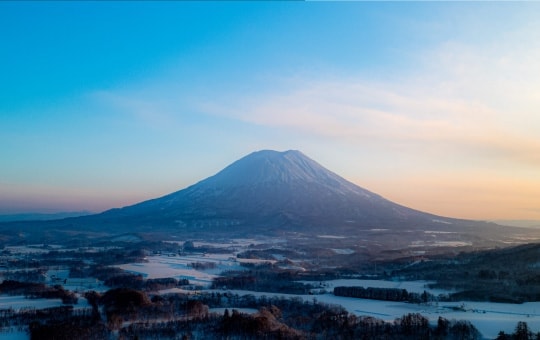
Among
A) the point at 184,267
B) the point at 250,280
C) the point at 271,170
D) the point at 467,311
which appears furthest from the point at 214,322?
the point at 271,170

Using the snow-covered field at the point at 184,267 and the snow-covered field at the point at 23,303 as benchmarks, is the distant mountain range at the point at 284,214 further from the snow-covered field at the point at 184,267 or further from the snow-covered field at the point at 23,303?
the snow-covered field at the point at 23,303

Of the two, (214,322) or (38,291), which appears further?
(38,291)

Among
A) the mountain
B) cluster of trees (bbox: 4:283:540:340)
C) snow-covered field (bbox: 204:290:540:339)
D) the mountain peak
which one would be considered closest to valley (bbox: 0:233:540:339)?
snow-covered field (bbox: 204:290:540:339)

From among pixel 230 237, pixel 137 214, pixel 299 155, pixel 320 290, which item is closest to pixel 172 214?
pixel 137 214

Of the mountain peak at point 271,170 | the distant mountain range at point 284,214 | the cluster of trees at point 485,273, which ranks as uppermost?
the mountain peak at point 271,170

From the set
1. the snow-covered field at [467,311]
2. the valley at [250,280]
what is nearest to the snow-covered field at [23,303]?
the valley at [250,280]

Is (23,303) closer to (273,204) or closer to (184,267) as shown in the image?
(184,267)

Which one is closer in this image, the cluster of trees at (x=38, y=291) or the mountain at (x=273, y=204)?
the cluster of trees at (x=38, y=291)

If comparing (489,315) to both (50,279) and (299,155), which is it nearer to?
(50,279)
